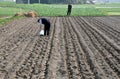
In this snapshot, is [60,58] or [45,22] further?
[45,22]

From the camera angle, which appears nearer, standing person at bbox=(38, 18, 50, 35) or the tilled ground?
the tilled ground

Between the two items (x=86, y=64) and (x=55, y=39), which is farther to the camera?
(x=55, y=39)

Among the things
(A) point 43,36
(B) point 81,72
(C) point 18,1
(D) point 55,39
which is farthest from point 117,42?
(C) point 18,1

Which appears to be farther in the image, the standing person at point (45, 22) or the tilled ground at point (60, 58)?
the standing person at point (45, 22)

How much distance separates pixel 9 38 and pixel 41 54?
5.07m

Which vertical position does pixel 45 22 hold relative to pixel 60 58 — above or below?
above

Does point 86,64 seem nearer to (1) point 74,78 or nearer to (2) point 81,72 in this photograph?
(2) point 81,72

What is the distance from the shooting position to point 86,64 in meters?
10.9

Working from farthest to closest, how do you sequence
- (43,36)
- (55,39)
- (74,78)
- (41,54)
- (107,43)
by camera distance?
(43,36)
(55,39)
(107,43)
(41,54)
(74,78)

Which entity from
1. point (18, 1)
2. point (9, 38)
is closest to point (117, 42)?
point (9, 38)

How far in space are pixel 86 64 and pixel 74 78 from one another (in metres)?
1.81

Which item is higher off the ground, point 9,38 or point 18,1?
point 9,38

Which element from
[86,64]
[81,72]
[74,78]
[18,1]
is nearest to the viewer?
[74,78]

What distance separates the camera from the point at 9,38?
1738 centimetres
